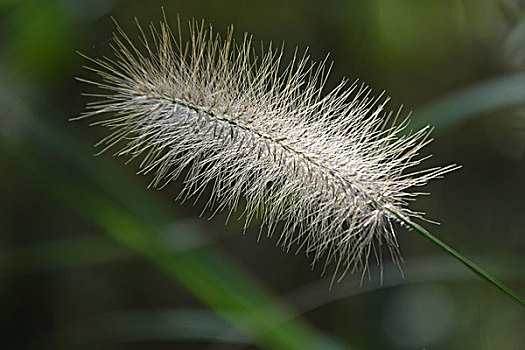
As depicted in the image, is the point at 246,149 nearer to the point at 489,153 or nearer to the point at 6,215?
the point at 489,153

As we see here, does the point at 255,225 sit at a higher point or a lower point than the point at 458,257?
higher

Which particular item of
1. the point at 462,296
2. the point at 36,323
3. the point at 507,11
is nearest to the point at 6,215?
the point at 36,323

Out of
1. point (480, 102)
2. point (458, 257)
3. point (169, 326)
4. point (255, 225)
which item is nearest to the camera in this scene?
point (458, 257)

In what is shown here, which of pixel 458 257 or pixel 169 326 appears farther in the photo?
pixel 169 326

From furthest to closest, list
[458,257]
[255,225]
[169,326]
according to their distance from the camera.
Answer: [255,225]
[169,326]
[458,257]

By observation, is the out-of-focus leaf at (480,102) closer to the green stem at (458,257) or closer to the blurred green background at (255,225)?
the blurred green background at (255,225)

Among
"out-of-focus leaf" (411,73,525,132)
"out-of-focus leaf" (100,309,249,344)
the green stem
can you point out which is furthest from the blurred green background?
the green stem

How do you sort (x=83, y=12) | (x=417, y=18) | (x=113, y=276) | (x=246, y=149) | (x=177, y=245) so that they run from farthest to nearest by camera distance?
(x=113, y=276) < (x=417, y=18) < (x=83, y=12) < (x=177, y=245) < (x=246, y=149)

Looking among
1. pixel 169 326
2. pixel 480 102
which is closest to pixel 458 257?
pixel 480 102

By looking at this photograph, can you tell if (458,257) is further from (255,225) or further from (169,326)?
(255,225)

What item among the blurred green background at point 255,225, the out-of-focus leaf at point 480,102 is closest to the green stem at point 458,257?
the out-of-focus leaf at point 480,102
